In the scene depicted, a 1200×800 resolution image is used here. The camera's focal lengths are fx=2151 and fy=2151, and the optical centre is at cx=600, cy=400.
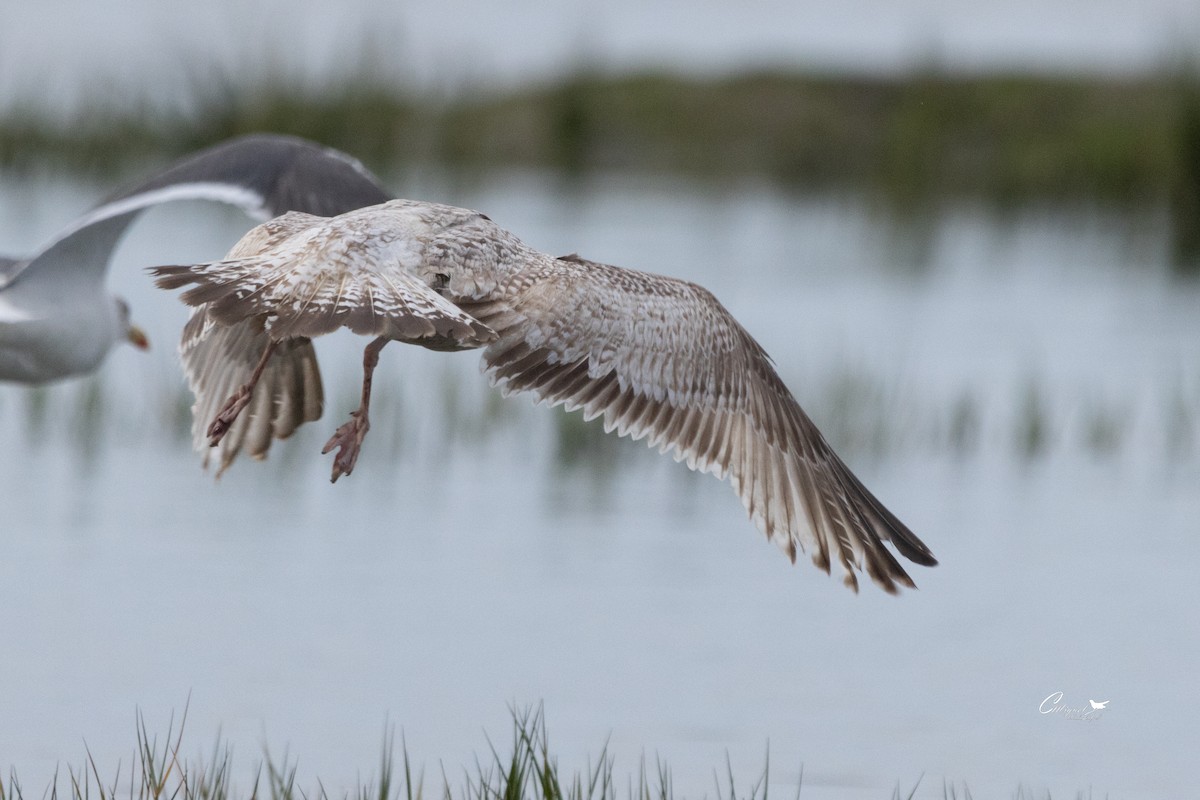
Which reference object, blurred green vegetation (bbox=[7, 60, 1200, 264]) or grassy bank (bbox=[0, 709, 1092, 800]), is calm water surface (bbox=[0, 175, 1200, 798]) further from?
blurred green vegetation (bbox=[7, 60, 1200, 264])

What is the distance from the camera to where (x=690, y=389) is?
20.7 ft

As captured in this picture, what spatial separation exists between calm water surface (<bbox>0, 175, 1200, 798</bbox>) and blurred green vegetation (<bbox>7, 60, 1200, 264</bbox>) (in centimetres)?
899

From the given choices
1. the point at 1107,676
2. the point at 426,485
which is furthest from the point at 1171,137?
the point at 1107,676

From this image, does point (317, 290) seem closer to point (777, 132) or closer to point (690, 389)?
point (690, 389)

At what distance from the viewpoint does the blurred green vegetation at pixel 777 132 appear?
993 inches

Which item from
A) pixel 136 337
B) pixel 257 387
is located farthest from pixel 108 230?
pixel 257 387

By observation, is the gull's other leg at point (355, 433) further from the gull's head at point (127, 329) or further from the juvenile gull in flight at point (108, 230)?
the gull's head at point (127, 329)

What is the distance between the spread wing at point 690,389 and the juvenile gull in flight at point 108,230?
6.66 feet

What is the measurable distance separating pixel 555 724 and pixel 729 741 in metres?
0.60

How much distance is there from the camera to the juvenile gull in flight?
797 cm

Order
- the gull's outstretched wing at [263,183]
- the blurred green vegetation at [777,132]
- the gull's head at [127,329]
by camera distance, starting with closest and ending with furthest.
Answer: the gull's outstretched wing at [263,183] < the gull's head at [127,329] < the blurred green vegetation at [777,132]

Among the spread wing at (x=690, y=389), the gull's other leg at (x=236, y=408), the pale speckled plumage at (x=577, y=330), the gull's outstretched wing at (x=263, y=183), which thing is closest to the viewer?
the pale speckled plumage at (x=577, y=330)

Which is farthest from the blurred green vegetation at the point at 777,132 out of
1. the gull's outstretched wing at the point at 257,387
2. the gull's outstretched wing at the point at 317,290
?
the gull's outstretched wing at the point at 317,290

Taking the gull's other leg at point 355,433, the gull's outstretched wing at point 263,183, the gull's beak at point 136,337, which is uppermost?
the gull's outstretched wing at point 263,183
